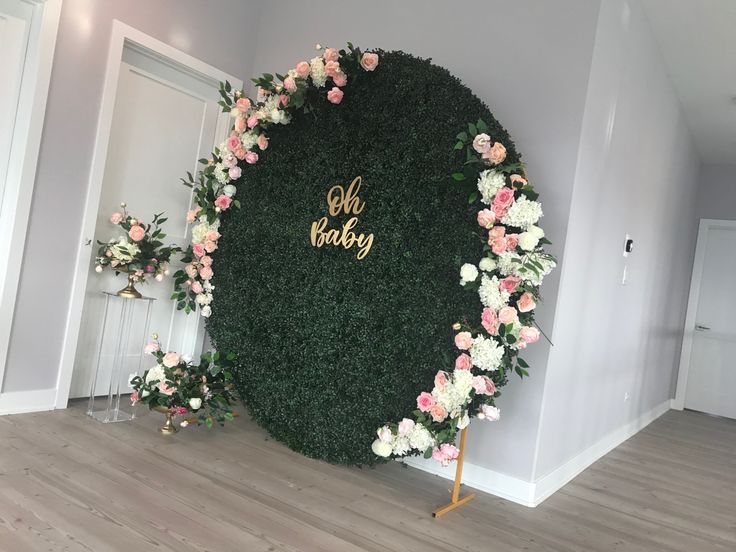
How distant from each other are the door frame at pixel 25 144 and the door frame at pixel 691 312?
6298mm

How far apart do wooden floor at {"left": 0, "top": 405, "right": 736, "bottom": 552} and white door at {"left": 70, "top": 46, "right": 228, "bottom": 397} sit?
21.6 inches

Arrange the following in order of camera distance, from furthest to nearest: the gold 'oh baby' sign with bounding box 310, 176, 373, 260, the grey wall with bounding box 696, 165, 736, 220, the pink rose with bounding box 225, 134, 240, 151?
the grey wall with bounding box 696, 165, 736, 220 → the pink rose with bounding box 225, 134, 240, 151 → the gold 'oh baby' sign with bounding box 310, 176, 373, 260

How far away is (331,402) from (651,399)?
3815 millimetres

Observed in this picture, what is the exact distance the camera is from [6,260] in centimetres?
300

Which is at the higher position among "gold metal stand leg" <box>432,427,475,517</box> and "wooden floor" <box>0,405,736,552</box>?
"gold metal stand leg" <box>432,427,475,517</box>

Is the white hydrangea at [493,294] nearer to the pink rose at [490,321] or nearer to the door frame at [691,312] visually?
the pink rose at [490,321]

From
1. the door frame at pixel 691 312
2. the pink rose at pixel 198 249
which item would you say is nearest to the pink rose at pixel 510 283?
the pink rose at pixel 198 249

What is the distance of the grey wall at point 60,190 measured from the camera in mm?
3094

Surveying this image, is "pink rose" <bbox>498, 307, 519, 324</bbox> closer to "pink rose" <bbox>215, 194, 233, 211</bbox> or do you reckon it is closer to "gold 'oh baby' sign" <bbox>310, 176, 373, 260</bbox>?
"gold 'oh baby' sign" <bbox>310, 176, 373, 260</bbox>

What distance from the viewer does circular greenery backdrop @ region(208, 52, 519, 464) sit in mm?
2713

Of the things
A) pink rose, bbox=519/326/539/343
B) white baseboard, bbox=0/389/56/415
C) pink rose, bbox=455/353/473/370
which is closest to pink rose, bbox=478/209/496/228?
pink rose, bbox=519/326/539/343

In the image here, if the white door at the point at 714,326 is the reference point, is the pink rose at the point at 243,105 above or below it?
above

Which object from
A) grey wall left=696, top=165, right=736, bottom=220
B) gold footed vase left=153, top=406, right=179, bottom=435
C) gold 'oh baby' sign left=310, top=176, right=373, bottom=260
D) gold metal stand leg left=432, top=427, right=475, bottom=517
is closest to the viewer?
gold metal stand leg left=432, top=427, right=475, bottom=517

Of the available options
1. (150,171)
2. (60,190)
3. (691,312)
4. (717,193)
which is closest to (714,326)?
(691,312)
